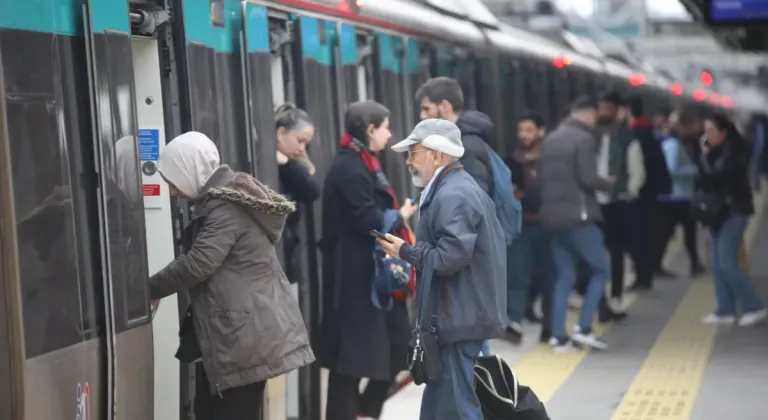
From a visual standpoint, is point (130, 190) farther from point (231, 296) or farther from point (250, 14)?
point (250, 14)

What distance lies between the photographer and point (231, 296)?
6.57 meters

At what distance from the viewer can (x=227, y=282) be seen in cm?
659

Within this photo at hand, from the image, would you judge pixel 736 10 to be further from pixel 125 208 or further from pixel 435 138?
pixel 125 208

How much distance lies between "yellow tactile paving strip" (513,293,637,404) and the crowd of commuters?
0.51 feet

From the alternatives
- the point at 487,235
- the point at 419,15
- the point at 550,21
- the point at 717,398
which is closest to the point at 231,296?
the point at 487,235

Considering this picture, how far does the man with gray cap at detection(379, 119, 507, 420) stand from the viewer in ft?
23.2

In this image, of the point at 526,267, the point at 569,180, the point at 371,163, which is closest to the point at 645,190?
the point at 526,267

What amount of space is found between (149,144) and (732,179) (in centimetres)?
753

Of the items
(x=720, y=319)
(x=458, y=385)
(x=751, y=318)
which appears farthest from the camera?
(x=720, y=319)

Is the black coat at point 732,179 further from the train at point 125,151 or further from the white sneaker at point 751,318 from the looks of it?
the train at point 125,151

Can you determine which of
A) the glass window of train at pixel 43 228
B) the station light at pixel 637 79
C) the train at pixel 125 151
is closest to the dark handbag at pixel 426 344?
the train at pixel 125 151

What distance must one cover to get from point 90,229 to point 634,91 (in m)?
27.2

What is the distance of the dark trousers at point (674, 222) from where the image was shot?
1802 cm

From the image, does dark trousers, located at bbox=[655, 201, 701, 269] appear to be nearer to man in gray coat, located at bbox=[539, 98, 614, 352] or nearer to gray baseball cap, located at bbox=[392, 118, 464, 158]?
man in gray coat, located at bbox=[539, 98, 614, 352]
